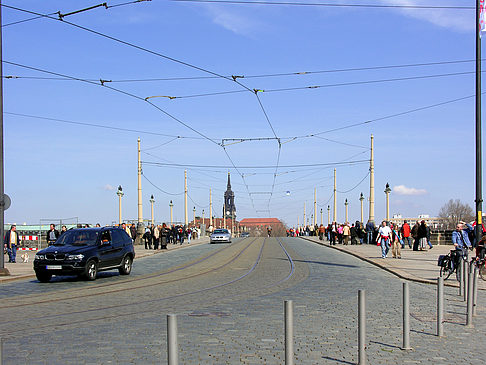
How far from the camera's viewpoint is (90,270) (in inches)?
786

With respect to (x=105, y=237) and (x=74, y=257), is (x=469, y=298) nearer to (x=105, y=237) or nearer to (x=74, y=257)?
(x=74, y=257)

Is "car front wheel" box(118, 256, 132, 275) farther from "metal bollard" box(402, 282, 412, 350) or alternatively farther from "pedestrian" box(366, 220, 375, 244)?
"pedestrian" box(366, 220, 375, 244)

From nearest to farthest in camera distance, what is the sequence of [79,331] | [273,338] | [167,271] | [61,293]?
[273,338], [79,331], [61,293], [167,271]

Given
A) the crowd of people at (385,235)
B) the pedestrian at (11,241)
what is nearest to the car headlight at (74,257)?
the pedestrian at (11,241)

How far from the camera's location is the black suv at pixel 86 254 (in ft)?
63.9

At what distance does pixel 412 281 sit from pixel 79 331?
460 inches

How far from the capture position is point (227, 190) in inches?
6585

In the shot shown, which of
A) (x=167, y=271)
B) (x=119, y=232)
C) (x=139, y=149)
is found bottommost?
(x=167, y=271)

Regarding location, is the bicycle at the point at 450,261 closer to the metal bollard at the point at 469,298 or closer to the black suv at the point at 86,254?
the metal bollard at the point at 469,298

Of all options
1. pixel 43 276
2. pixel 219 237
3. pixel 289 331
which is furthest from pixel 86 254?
pixel 219 237

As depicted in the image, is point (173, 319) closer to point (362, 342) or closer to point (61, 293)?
point (362, 342)

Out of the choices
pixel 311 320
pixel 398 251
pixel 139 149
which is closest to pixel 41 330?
pixel 311 320

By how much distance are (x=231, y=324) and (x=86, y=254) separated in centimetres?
1050

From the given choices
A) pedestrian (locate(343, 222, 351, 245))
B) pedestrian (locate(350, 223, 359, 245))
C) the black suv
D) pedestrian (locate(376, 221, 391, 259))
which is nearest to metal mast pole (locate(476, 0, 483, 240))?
pedestrian (locate(376, 221, 391, 259))
